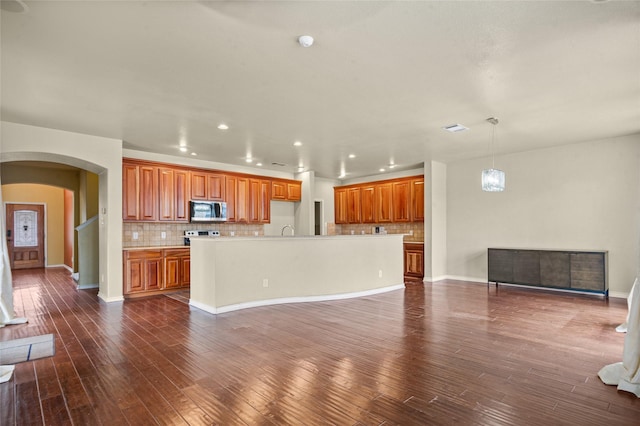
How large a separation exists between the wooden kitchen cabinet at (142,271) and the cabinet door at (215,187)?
5.67ft

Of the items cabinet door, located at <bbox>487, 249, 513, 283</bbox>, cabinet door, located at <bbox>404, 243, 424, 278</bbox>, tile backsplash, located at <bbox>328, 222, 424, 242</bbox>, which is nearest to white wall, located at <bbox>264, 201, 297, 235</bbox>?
tile backsplash, located at <bbox>328, 222, 424, 242</bbox>

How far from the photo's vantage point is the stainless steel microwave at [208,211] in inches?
285

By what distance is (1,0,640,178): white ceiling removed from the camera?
7.98 ft

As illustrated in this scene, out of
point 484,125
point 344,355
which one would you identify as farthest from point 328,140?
point 344,355

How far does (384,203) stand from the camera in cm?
923

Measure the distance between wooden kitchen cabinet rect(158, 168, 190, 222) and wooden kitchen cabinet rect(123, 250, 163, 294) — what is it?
0.86 m

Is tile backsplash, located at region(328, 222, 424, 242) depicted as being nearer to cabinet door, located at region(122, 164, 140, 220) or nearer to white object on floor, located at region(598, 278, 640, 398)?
cabinet door, located at region(122, 164, 140, 220)

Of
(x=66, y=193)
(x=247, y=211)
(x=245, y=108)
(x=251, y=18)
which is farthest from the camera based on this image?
(x=66, y=193)

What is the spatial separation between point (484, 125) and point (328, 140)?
2538 millimetres

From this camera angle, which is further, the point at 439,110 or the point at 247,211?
the point at 247,211

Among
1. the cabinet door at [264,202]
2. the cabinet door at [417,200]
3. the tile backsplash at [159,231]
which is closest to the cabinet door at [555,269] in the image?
the cabinet door at [417,200]

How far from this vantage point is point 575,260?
605 centimetres

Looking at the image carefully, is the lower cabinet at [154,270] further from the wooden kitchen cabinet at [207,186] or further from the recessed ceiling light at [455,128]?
the recessed ceiling light at [455,128]

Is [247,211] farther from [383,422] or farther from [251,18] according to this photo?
[383,422]
